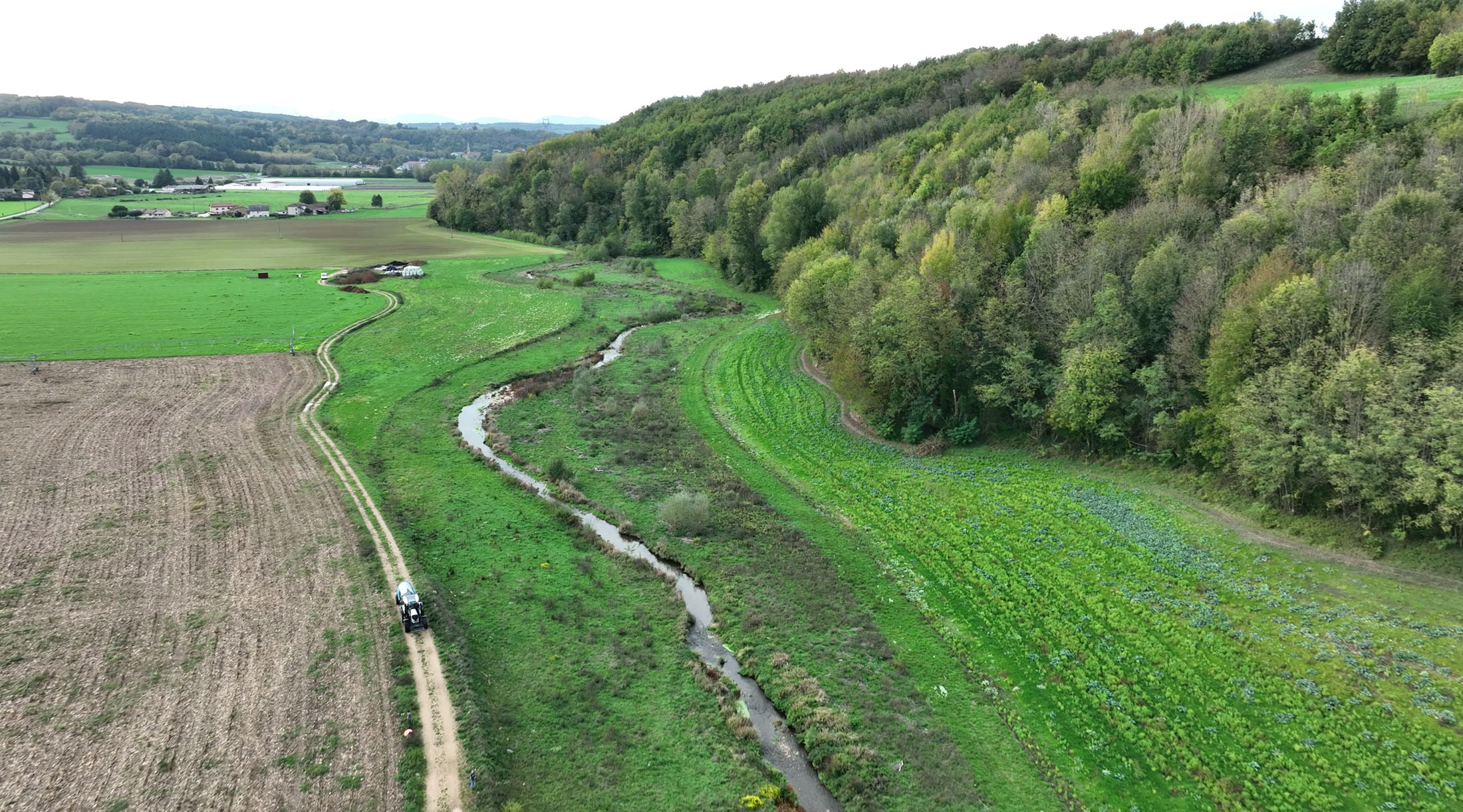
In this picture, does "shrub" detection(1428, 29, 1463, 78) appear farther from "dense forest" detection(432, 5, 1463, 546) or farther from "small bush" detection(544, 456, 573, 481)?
"small bush" detection(544, 456, 573, 481)

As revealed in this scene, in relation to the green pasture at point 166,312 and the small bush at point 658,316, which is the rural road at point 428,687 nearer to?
the green pasture at point 166,312

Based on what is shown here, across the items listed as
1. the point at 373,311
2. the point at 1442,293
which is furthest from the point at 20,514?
the point at 1442,293

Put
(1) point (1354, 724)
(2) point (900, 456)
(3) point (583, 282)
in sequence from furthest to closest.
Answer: (3) point (583, 282)
(2) point (900, 456)
(1) point (1354, 724)


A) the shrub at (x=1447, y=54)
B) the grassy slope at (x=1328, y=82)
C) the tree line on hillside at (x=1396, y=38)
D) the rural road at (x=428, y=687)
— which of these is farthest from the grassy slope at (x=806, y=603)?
the tree line on hillside at (x=1396, y=38)

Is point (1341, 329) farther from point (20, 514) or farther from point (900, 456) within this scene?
point (20, 514)

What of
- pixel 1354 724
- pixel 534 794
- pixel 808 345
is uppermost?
pixel 808 345
